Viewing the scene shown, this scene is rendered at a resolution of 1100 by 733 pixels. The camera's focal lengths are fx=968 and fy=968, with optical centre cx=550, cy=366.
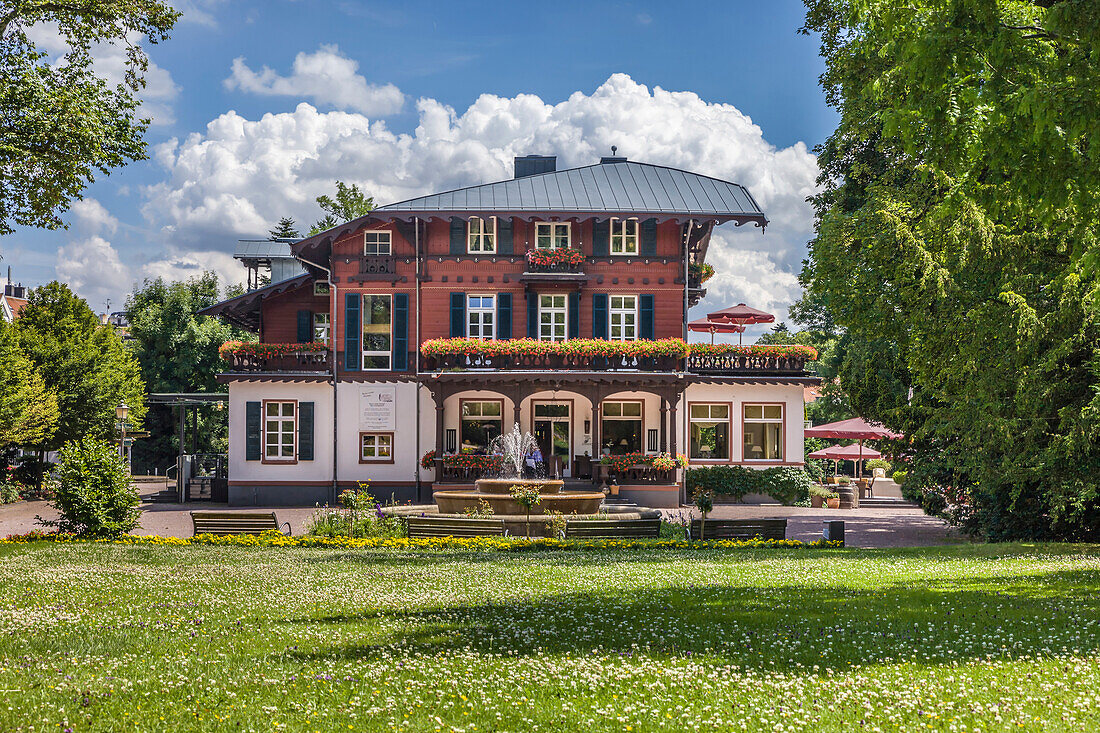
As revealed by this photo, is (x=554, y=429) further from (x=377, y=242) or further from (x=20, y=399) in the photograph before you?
(x=20, y=399)

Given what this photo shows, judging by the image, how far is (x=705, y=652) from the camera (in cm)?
811

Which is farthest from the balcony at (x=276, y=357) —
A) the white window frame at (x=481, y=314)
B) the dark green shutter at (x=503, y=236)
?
the dark green shutter at (x=503, y=236)

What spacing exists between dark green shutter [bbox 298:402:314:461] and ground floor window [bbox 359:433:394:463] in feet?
5.59

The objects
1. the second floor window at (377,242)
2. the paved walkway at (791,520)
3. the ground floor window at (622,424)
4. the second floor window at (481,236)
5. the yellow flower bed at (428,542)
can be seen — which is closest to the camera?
the yellow flower bed at (428,542)

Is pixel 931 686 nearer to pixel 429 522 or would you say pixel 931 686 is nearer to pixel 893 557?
pixel 893 557

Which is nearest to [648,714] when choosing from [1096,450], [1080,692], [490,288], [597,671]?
[597,671]

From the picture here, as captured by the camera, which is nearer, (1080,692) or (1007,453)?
(1080,692)

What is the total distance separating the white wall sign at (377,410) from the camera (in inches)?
1298

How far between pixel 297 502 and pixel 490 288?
9.75m

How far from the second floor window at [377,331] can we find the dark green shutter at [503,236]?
13.9ft

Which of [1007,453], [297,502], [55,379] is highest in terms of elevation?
[55,379]

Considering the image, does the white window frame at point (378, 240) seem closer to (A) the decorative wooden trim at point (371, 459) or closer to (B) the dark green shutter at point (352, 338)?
(B) the dark green shutter at point (352, 338)

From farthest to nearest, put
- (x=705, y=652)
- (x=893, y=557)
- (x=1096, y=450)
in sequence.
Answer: (x=1096, y=450)
(x=893, y=557)
(x=705, y=652)

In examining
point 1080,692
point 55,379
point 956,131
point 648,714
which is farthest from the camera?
point 55,379
